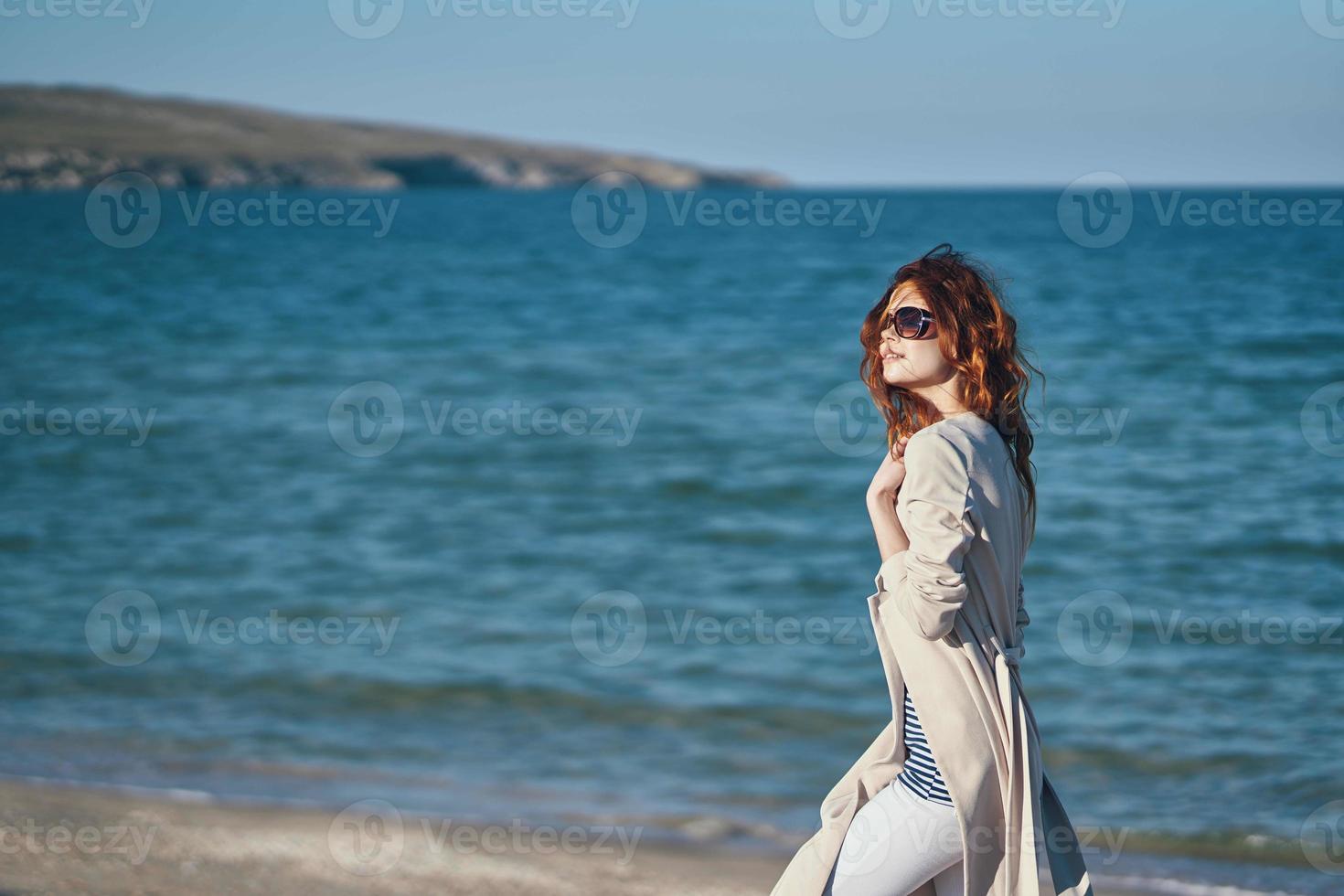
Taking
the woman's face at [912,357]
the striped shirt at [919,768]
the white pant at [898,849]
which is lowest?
the white pant at [898,849]

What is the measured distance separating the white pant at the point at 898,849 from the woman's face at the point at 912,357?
0.74 meters

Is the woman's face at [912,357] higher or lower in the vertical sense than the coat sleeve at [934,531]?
higher

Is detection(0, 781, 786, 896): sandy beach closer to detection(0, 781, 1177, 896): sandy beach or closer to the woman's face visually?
detection(0, 781, 1177, 896): sandy beach

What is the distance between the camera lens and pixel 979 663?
2188mm

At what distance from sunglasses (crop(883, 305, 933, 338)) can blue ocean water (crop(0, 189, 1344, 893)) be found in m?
0.46

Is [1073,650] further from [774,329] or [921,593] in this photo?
[774,329]

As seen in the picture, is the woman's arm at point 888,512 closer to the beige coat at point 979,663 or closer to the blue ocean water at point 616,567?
the beige coat at point 979,663

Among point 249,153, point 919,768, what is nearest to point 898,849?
point 919,768

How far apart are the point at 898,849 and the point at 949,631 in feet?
1.38

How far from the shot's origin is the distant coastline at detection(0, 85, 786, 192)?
245 ft

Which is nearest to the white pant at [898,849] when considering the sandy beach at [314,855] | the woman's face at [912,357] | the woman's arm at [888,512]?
the woman's arm at [888,512]

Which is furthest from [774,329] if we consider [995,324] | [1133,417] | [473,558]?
[995,324]

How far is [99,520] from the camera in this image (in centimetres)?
1077

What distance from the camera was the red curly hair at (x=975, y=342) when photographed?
225 cm
